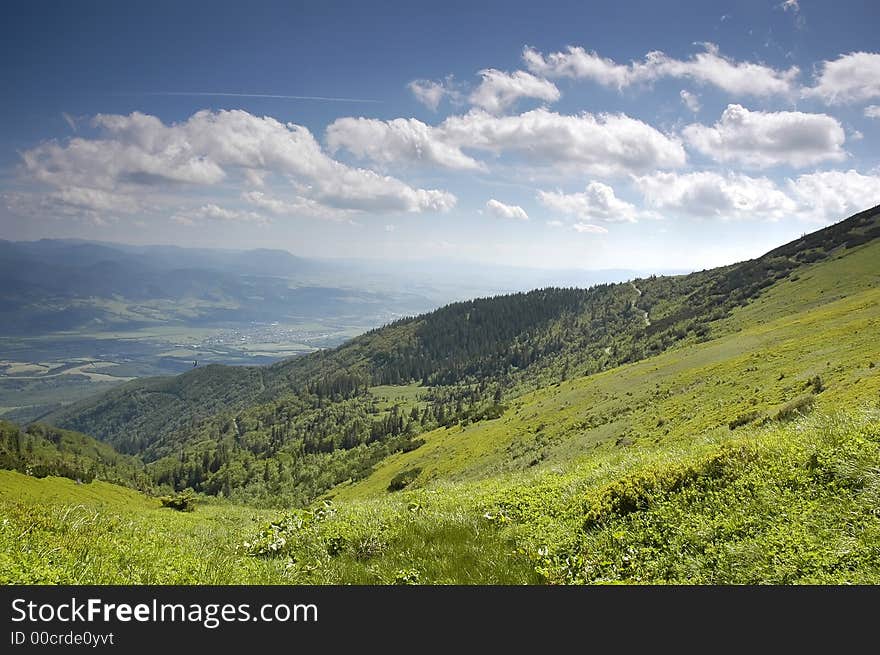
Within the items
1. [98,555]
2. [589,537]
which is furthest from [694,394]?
[98,555]

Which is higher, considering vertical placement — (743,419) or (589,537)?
(589,537)

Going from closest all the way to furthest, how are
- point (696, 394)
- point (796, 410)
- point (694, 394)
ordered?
point (796, 410)
point (696, 394)
point (694, 394)

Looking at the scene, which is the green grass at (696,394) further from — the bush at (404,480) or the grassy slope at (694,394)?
the bush at (404,480)

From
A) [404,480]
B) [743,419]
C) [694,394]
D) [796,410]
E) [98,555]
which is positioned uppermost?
[98,555]

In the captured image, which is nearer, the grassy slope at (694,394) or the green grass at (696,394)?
the green grass at (696,394)

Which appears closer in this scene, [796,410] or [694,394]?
[796,410]

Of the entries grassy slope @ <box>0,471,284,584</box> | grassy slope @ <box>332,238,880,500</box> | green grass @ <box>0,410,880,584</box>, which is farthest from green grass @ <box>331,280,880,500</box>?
grassy slope @ <box>0,471,284,584</box>

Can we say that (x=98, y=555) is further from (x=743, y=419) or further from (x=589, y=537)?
(x=743, y=419)

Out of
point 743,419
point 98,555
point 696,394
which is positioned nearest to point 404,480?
point 696,394

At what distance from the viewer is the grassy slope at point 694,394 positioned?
29.3m

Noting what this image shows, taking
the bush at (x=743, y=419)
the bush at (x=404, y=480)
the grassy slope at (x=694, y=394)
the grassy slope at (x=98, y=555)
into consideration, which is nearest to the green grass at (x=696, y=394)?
the grassy slope at (x=694, y=394)

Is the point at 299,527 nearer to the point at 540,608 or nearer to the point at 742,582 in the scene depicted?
the point at 540,608

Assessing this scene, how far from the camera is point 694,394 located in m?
42.3

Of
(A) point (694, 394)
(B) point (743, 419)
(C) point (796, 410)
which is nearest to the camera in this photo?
(C) point (796, 410)
